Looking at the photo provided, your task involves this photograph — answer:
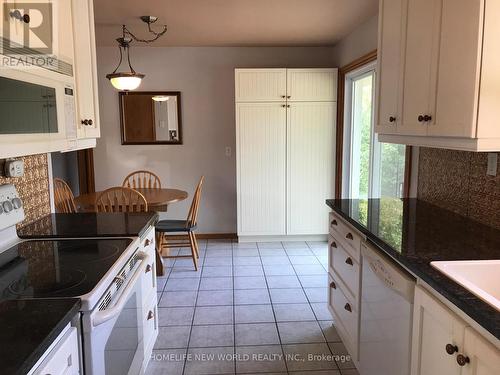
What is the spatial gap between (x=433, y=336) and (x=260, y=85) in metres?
3.52

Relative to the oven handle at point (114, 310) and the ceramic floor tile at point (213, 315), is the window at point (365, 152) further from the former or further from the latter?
the oven handle at point (114, 310)

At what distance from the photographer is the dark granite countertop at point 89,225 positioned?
189 cm

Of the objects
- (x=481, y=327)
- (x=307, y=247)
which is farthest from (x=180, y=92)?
(x=481, y=327)

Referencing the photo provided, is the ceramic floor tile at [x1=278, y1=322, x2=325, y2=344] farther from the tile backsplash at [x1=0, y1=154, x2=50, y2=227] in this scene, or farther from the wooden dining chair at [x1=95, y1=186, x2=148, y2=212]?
the tile backsplash at [x1=0, y1=154, x2=50, y2=227]

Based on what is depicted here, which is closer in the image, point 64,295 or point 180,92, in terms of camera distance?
point 64,295

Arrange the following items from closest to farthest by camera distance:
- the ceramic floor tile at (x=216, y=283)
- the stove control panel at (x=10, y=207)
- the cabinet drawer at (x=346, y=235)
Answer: the stove control panel at (x=10, y=207)
the cabinet drawer at (x=346, y=235)
the ceramic floor tile at (x=216, y=283)

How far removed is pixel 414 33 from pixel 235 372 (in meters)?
2.05

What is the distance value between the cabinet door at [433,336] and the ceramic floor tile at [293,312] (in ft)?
4.79

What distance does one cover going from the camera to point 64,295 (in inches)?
48.4

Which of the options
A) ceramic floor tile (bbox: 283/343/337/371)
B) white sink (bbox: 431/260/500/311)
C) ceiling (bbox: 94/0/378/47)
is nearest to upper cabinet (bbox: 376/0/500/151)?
white sink (bbox: 431/260/500/311)

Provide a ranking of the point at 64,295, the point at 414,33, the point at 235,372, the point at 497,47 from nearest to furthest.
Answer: the point at 64,295 → the point at 497,47 → the point at 414,33 → the point at 235,372

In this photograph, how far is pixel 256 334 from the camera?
2654 millimetres

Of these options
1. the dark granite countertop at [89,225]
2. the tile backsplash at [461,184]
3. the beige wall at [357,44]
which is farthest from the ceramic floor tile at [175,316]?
the beige wall at [357,44]

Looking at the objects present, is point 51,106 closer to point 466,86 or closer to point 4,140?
point 4,140
